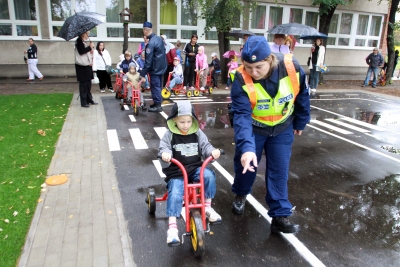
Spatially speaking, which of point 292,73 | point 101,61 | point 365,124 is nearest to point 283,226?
point 292,73

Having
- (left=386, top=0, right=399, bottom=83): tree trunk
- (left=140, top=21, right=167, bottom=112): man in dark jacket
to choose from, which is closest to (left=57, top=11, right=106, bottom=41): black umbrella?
(left=140, top=21, right=167, bottom=112): man in dark jacket

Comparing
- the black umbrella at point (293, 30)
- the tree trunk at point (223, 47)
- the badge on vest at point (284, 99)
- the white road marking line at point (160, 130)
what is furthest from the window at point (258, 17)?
the badge on vest at point (284, 99)

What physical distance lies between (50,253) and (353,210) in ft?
12.0

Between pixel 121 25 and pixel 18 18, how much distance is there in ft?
16.4

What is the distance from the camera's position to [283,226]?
142 inches

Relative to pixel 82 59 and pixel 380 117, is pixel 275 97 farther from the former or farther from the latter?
pixel 380 117

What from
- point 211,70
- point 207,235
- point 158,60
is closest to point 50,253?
point 207,235

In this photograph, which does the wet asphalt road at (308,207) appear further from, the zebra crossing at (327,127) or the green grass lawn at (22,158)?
the green grass lawn at (22,158)

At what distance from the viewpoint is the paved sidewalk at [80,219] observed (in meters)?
3.23

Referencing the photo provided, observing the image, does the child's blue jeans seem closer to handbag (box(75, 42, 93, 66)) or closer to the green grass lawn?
the green grass lawn

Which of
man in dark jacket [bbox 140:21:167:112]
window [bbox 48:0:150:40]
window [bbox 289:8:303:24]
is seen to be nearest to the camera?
man in dark jacket [bbox 140:21:167:112]

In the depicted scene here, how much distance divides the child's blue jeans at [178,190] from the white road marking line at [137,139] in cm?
328

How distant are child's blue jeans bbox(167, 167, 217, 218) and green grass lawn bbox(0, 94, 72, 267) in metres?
1.54

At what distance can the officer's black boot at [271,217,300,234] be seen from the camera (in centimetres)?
356
